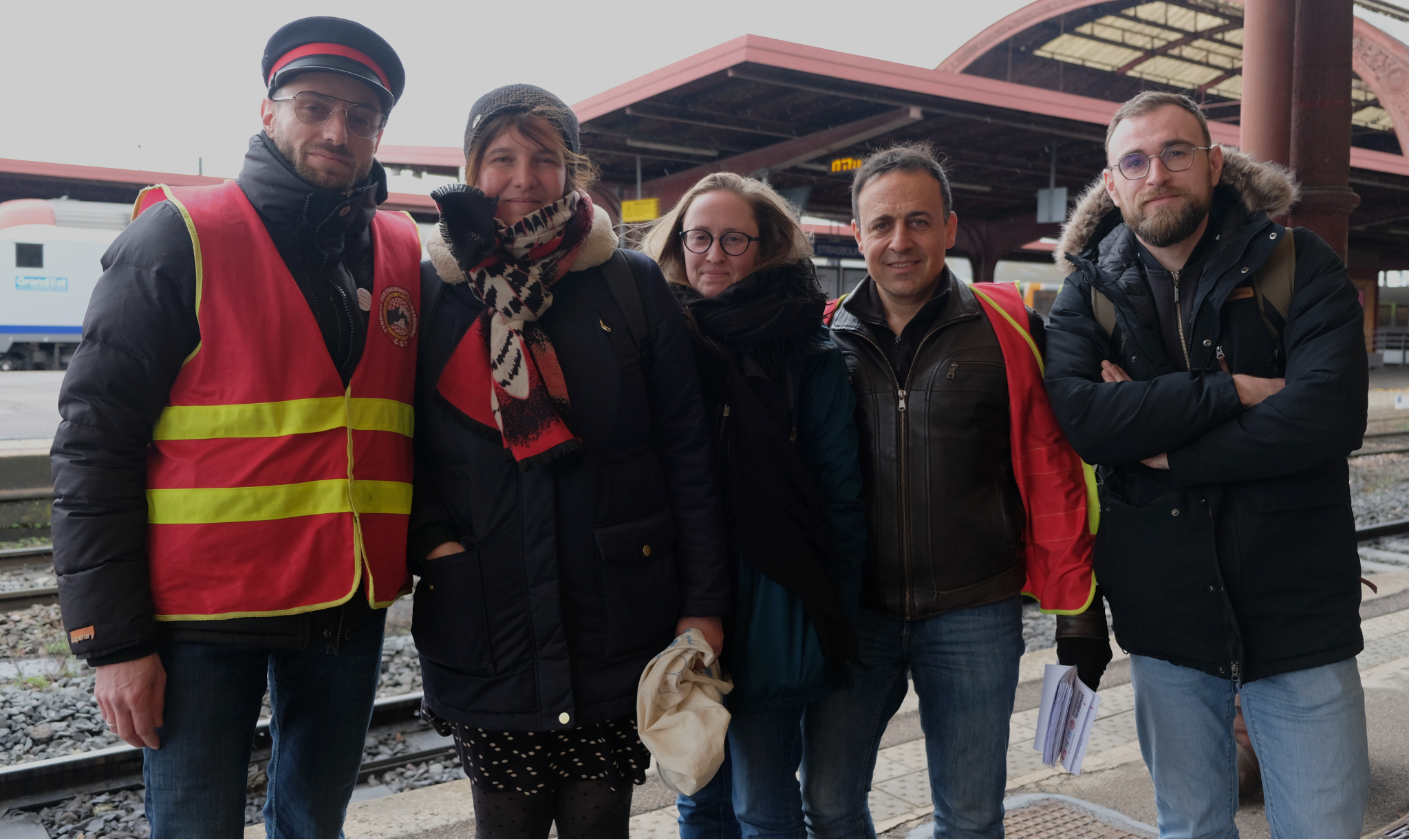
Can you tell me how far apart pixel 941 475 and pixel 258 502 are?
5.25 feet

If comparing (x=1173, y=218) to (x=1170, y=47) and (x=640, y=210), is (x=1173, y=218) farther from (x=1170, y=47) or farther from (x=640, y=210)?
(x=1170, y=47)

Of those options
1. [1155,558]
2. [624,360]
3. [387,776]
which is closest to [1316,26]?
[1155,558]

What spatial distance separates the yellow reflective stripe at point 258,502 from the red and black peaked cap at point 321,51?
0.92 metres

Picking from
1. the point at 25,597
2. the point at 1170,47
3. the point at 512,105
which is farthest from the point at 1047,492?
the point at 1170,47

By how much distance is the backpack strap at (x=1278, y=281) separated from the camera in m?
2.25

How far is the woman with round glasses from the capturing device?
2314 mm

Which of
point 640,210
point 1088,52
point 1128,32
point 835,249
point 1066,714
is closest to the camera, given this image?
point 1066,714

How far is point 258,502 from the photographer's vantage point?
204 centimetres

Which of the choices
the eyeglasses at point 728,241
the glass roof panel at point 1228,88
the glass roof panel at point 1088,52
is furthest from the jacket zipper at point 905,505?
the glass roof panel at point 1228,88

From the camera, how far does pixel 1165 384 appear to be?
2238mm

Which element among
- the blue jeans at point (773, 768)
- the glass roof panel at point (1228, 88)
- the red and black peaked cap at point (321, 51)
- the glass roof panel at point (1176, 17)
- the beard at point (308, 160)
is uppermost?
the glass roof panel at point (1176, 17)

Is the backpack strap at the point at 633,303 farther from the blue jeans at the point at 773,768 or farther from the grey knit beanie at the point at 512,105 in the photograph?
the blue jeans at the point at 773,768

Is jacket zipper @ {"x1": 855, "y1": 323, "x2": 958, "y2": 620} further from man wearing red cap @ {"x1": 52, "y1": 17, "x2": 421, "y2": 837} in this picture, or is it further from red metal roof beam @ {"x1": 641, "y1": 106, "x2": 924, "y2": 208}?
red metal roof beam @ {"x1": 641, "y1": 106, "x2": 924, "y2": 208}

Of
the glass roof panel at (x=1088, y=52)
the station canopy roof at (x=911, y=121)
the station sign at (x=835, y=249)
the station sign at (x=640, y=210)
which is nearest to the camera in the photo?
the station canopy roof at (x=911, y=121)
